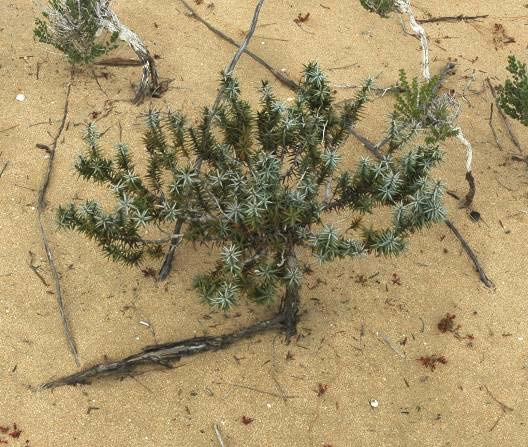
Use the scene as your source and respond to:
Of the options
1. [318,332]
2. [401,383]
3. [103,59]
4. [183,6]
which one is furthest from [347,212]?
[183,6]

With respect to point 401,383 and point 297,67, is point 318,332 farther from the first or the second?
point 297,67

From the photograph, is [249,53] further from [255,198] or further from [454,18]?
[255,198]

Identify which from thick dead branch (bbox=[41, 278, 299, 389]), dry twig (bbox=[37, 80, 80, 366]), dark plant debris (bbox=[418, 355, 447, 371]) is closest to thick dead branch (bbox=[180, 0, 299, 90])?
dry twig (bbox=[37, 80, 80, 366])

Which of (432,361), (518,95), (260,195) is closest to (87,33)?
(260,195)

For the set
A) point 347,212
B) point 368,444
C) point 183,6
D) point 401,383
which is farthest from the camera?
point 183,6

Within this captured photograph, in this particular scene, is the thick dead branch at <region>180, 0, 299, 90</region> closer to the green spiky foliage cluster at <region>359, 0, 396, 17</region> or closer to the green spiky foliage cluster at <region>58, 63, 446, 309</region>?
the green spiky foliage cluster at <region>359, 0, 396, 17</region>
